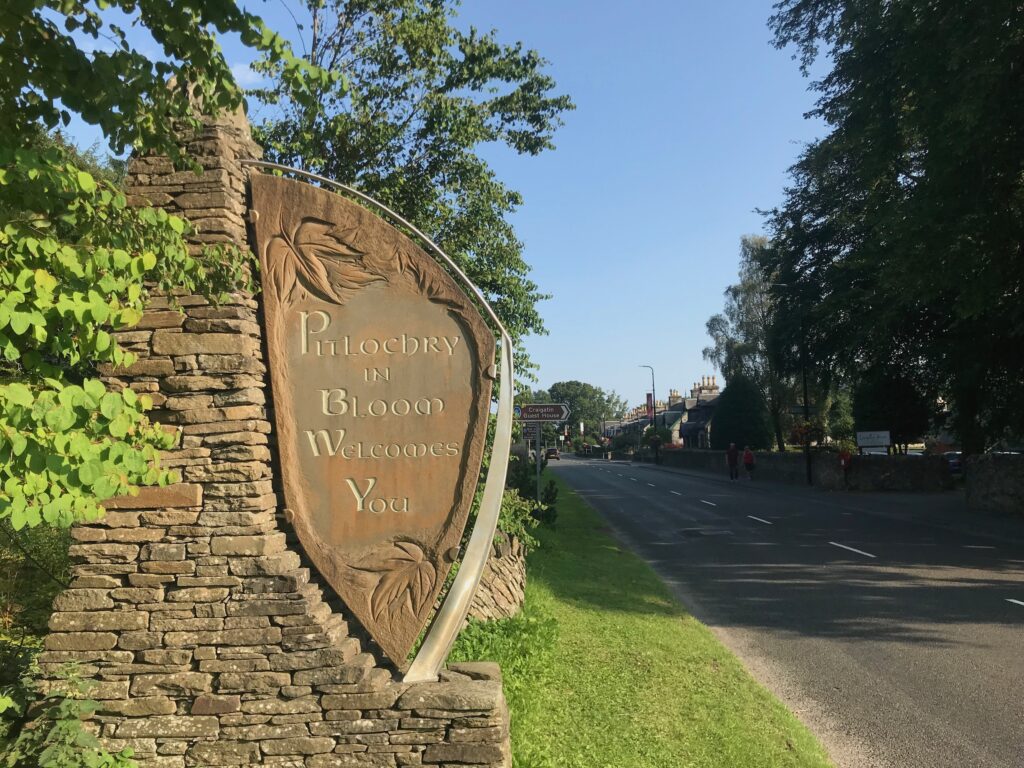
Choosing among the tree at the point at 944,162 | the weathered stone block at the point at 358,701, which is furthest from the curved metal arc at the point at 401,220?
the tree at the point at 944,162

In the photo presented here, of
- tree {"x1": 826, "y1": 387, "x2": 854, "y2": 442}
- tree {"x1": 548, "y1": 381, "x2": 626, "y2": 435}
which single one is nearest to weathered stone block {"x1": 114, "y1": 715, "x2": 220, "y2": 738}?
tree {"x1": 826, "y1": 387, "x2": 854, "y2": 442}

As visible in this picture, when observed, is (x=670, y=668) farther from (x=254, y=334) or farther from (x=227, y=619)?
(x=254, y=334)

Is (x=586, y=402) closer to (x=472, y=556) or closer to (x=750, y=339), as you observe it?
(x=750, y=339)

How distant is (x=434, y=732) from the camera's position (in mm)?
4113

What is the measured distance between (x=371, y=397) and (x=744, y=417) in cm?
4843

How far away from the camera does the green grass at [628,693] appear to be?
496cm

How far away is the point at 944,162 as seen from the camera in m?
14.4

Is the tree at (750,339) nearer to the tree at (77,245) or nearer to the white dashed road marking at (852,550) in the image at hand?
the white dashed road marking at (852,550)

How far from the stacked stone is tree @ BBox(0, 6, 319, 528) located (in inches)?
150

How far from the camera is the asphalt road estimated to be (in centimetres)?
551

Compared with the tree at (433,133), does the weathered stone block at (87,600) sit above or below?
below

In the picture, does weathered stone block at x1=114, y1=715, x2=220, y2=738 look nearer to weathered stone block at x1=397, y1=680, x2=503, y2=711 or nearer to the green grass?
weathered stone block at x1=397, y1=680, x2=503, y2=711

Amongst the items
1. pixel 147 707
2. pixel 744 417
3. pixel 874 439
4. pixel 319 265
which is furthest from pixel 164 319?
pixel 744 417

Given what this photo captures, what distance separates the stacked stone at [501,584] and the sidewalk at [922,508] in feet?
35.4
